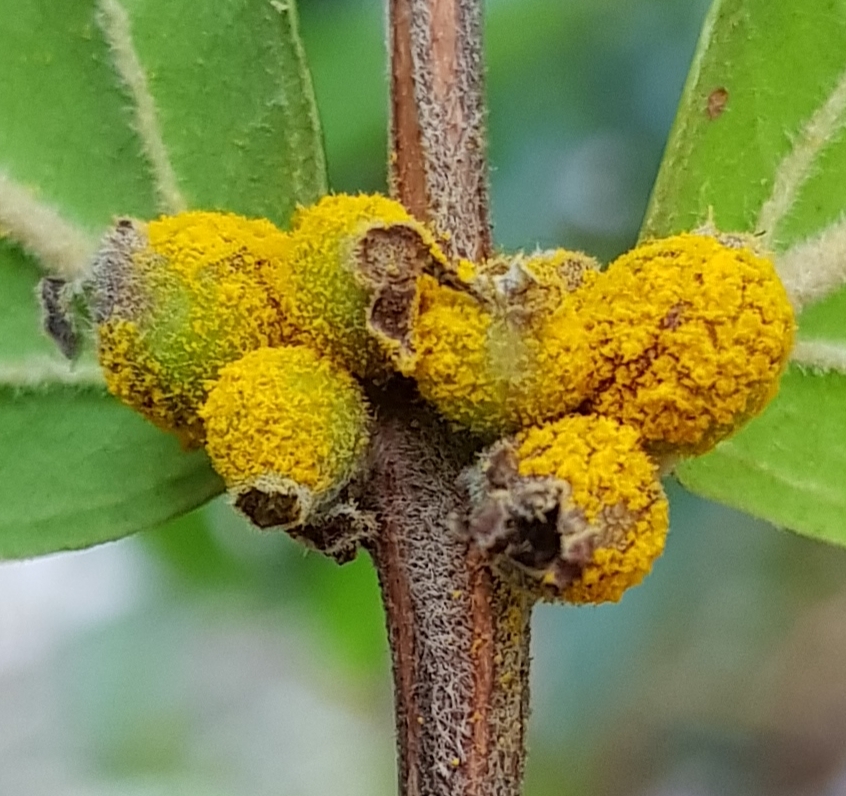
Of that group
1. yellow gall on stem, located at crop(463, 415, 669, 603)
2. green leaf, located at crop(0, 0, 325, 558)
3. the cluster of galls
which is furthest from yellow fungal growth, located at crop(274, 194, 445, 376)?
green leaf, located at crop(0, 0, 325, 558)

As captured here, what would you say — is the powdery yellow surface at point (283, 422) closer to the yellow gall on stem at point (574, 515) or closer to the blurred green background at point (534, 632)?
the yellow gall on stem at point (574, 515)

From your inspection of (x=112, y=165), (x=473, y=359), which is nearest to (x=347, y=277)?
(x=473, y=359)

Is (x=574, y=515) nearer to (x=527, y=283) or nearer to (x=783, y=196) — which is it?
(x=527, y=283)

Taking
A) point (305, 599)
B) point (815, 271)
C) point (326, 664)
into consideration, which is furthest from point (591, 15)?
point (815, 271)

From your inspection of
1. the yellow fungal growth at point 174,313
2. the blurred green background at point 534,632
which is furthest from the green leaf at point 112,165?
the blurred green background at point 534,632

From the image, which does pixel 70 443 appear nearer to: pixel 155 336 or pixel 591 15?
pixel 155 336

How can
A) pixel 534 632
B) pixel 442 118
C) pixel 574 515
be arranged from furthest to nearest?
pixel 534 632
pixel 442 118
pixel 574 515

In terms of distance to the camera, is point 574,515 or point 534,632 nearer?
point 574,515

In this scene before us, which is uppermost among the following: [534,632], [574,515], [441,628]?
[574,515]
